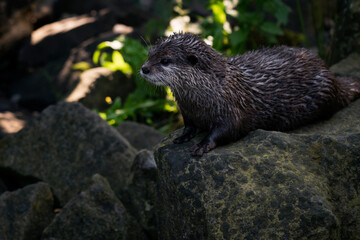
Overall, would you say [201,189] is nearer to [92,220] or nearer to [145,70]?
[145,70]

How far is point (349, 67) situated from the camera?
494 centimetres

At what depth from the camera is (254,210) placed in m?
2.82

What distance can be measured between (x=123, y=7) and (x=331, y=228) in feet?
33.4

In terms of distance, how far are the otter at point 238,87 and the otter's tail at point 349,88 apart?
0.07ft

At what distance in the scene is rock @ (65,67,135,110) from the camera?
6922mm

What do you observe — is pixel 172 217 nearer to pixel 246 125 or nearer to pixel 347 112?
pixel 246 125

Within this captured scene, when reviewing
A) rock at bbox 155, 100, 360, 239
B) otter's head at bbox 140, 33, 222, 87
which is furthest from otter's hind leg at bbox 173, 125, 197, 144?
otter's head at bbox 140, 33, 222, 87

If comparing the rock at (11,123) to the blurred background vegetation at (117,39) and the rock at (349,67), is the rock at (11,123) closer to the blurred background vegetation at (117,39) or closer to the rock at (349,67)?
the blurred background vegetation at (117,39)

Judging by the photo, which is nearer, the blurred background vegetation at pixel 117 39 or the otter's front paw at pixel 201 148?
the otter's front paw at pixel 201 148

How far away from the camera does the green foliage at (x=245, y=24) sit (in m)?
6.15

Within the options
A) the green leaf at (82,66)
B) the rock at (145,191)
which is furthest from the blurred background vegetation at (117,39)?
the rock at (145,191)

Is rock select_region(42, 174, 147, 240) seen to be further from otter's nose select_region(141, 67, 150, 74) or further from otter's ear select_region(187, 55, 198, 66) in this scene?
otter's ear select_region(187, 55, 198, 66)

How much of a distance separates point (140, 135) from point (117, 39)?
1.87 metres

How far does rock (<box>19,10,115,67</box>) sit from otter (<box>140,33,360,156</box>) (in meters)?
6.80
